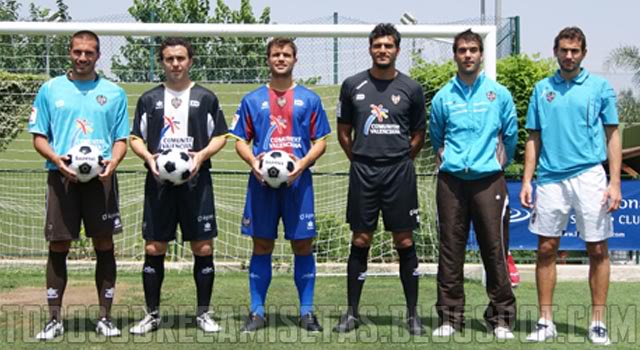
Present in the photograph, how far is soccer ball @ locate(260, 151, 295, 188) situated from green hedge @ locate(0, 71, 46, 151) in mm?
5082

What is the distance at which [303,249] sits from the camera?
19.3 feet

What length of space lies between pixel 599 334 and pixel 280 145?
8.56ft

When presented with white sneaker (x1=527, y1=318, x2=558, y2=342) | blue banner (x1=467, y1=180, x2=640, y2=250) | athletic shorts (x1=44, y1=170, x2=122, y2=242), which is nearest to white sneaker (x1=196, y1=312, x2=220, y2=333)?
athletic shorts (x1=44, y1=170, x2=122, y2=242)

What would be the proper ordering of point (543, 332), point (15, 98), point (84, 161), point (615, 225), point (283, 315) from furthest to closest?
point (15, 98) → point (615, 225) → point (283, 315) → point (543, 332) → point (84, 161)

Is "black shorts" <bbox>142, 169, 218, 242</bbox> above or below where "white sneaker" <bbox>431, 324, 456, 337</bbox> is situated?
above

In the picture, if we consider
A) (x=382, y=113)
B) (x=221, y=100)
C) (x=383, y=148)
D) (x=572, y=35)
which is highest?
Result: (x=572, y=35)

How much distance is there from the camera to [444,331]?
569cm

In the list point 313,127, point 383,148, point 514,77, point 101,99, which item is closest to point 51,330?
point 101,99

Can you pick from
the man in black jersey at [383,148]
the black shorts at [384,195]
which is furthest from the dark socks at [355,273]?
the black shorts at [384,195]

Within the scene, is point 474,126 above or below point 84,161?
above

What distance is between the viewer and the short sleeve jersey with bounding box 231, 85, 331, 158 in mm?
5730

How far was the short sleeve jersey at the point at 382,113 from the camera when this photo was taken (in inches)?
223

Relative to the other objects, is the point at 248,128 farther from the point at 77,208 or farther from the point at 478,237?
the point at 478,237

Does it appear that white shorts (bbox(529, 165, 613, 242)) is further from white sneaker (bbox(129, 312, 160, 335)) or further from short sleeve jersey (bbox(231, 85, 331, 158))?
white sneaker (bbox(129, 312, 160, 335))
